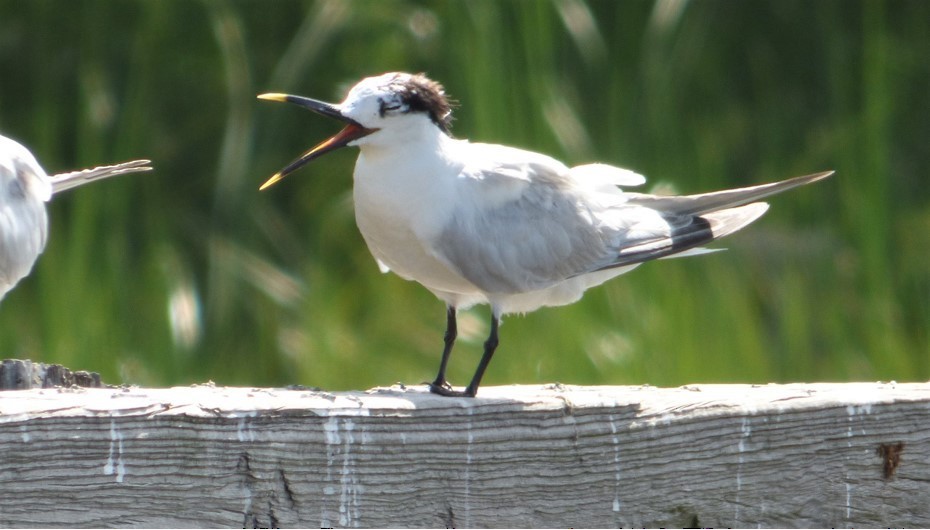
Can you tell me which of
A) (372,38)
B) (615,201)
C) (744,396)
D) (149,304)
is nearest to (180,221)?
(149,304)

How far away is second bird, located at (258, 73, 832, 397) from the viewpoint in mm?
2805

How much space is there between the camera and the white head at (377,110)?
2.71m

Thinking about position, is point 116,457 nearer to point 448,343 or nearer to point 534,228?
point 448,343

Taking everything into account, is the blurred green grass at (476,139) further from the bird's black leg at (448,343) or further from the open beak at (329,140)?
the open beak at (329,140)

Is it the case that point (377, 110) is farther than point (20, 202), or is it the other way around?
point (20, 202)

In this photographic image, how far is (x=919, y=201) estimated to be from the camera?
5.45 metres

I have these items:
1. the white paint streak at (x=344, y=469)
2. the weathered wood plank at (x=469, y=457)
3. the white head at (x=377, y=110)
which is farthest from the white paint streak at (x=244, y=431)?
the white head at (x=377, y=110)

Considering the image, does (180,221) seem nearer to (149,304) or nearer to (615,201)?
(149,304)

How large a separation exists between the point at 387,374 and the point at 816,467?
2.81 metres

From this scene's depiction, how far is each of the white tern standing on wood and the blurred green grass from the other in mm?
949

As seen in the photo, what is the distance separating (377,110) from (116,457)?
1119 mm

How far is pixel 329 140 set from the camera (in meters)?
2.70

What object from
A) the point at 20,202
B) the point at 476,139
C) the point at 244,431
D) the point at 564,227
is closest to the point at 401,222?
the point at 564,227

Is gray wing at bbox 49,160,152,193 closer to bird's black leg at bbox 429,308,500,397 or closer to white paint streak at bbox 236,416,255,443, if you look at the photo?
bird's black leg at bbox 429,308,500,397
